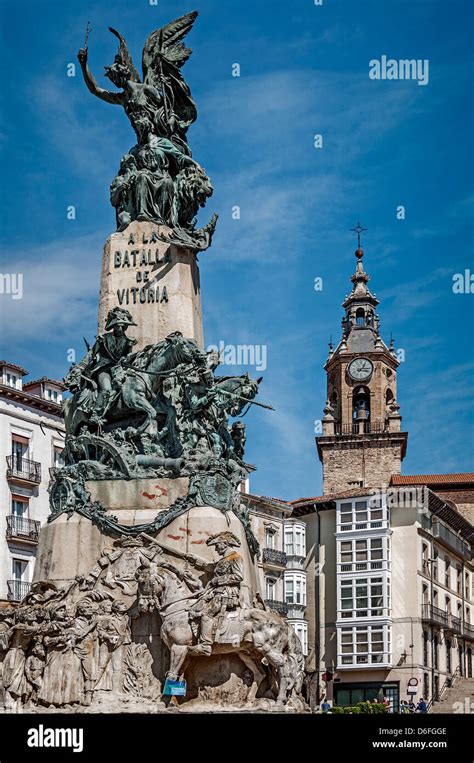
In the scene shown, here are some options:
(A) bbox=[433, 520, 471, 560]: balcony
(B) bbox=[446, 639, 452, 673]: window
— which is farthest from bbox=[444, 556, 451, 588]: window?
(B) bbox=[446, 639, 452, 673]: window

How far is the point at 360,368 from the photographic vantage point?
12375cm

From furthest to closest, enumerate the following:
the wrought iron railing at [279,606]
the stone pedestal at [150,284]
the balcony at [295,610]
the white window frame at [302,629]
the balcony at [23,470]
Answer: the white window frame at [302,629] → the balcony at [295,610] → the wrought iron railing at [279,606] → the balcony at [23,470] → the stone pedestal at [150,284]

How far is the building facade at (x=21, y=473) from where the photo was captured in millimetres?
47344

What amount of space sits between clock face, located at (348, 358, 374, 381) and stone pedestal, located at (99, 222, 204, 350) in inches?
3786

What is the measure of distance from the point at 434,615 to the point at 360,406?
47.5m

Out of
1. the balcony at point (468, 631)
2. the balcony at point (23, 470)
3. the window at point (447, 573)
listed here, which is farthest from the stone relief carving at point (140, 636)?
the balcony at point (468, 631)

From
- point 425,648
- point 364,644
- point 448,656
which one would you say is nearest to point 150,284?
point 364,644

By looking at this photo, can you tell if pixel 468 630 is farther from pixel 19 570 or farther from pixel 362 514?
pixel 19 570

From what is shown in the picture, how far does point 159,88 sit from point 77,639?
1229 centimetres

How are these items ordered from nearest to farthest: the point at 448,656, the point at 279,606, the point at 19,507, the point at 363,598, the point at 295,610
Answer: the point at 19,507
the point at 279,606
the point at 295,610
the point at 363,598
the point at 448,656

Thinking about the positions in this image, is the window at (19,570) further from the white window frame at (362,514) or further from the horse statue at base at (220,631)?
the white window frame at (362,514)

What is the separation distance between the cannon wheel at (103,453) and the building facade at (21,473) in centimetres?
2079

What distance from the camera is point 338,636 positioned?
76.2 metres
